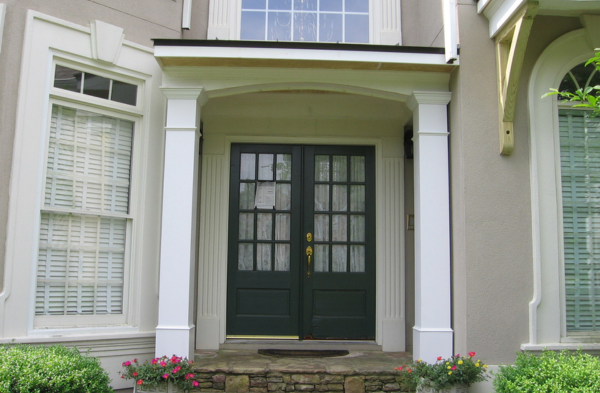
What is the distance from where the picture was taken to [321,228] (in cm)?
577

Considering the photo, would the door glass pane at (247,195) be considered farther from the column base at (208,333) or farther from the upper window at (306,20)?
the upper window at (306,20)

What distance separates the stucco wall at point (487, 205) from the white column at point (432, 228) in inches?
3.4

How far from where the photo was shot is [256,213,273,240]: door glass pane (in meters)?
5.73

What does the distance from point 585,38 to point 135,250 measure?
4.56 m

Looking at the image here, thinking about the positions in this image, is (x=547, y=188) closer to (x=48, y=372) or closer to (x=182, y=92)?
(x=182, y=92)

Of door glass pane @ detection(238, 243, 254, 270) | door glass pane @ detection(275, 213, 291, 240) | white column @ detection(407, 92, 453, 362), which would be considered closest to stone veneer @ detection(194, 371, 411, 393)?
white column @ detection(407, 92, 453, 362)

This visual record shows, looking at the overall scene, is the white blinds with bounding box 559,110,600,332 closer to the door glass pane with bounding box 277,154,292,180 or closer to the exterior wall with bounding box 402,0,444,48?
the exterior wall with bounding box 402,0,444,48

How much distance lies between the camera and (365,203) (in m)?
5.79

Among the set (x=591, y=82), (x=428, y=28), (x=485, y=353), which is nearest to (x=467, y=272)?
(x=485, y=353)

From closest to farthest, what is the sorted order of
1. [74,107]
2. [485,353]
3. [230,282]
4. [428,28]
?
[485,353] < [74,107] < [428,28] < [230,282]

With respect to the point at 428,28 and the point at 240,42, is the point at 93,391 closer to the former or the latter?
the point at 240,42

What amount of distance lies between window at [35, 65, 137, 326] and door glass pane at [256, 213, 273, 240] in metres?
1.46

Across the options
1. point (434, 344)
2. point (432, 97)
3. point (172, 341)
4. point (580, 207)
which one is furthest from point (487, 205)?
point (172, 341)

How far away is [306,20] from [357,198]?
206 centimetres
